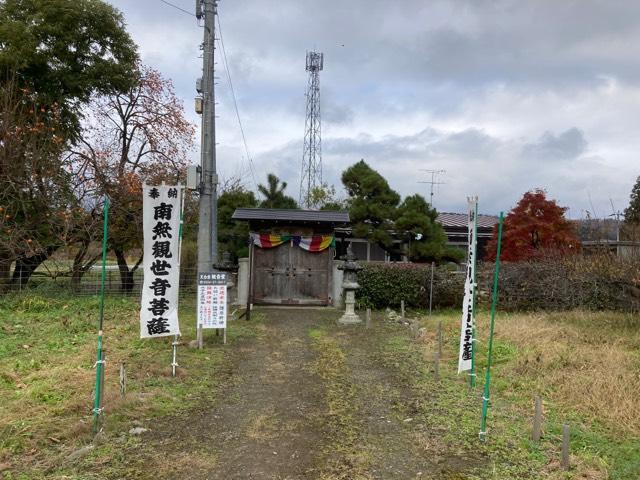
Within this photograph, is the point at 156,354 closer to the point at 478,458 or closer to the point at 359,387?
the point at 359,387

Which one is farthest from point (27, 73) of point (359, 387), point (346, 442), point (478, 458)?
point (478, 458)

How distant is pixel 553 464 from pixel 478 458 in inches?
23.4

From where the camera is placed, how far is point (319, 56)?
24.1 m

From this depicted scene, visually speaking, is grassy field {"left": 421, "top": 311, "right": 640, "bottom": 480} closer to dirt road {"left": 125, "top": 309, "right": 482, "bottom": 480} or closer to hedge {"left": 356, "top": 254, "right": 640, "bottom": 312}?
dirt road {"left": 125, "top": 309, "right": 482, "bottom": 480}

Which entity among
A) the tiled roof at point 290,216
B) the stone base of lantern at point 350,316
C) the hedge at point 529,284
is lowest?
the stone base of lantern at point 350,316

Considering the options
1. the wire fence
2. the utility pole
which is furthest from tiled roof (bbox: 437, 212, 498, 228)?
the utility pole

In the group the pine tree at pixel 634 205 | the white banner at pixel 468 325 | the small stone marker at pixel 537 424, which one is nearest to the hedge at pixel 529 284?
the white banner at pixel 468 325

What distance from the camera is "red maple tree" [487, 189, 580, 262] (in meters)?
15.5

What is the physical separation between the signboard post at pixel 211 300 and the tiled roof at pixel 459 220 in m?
15.3

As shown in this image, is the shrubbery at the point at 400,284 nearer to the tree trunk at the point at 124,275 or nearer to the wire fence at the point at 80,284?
the wire fence at the point at 80,284

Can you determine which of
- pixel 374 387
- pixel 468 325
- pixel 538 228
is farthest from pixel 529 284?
pixel 374 387

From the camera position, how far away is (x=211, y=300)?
807 cm

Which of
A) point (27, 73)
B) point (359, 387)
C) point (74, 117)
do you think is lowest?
point (359, 387)

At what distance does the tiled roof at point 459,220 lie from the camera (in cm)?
2292
